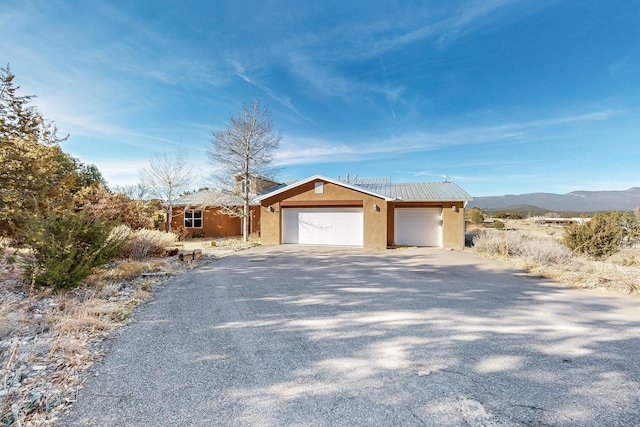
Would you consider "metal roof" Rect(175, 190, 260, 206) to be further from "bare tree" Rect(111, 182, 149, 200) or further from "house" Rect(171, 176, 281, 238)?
"bare tree" Rect(111, 182, 149, 200)

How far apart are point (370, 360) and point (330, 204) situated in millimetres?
12025

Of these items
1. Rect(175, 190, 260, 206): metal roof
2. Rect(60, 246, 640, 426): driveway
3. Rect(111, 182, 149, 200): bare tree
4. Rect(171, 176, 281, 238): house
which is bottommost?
Rect(60, 246, 640, 426): driveway

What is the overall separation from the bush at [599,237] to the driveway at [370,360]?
22.4ft

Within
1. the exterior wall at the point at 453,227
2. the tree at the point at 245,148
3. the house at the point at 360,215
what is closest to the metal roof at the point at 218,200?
the tree at the point at 245,148

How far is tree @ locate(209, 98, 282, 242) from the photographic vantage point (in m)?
16.8

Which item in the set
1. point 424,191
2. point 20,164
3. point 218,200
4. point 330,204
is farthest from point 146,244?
point 424,191

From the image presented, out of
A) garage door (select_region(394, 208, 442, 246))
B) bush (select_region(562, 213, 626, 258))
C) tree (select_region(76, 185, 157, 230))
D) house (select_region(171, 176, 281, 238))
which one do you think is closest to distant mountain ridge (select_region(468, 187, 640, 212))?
garage door (select_region(394, 208, 442, 246))

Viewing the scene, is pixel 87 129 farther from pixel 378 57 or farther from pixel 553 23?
pixel 553 23

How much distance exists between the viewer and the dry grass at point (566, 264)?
706cm

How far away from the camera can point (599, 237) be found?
1116 cm

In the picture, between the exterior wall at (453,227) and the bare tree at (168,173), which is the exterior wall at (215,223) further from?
the exterior wall at (453,227)

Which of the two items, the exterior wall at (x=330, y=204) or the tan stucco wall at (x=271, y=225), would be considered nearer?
the exterior wall at (x=330, y=204)

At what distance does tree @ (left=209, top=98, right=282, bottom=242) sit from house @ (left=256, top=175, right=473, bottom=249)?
282 cm

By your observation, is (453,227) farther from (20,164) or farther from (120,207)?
(20,164)
